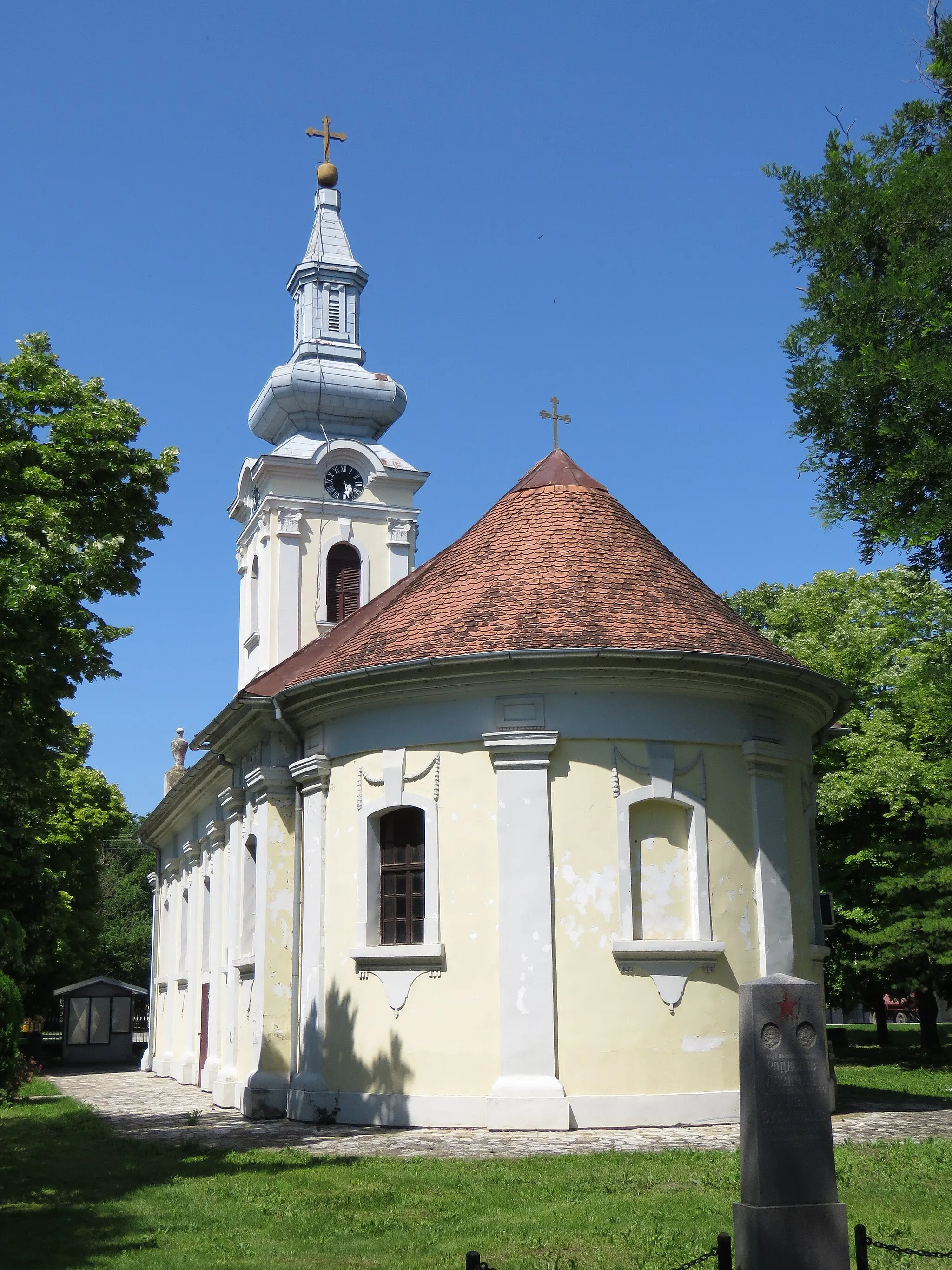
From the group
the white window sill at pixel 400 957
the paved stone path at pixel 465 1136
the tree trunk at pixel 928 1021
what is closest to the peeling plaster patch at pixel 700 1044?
the paved stone path at pixel 465 1136

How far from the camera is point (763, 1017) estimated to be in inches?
344

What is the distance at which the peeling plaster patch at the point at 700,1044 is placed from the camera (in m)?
17.2

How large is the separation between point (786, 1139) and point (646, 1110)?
884 cm

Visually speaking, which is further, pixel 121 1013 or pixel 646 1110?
pixel 121 1013

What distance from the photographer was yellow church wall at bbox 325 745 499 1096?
17.2 m

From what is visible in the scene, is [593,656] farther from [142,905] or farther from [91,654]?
[142,905]

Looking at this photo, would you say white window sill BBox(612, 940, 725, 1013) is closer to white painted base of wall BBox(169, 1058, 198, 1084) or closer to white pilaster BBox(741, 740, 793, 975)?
white pilaster BBox(741, 740, 793, 975)

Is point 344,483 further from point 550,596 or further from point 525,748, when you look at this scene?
point 525,748

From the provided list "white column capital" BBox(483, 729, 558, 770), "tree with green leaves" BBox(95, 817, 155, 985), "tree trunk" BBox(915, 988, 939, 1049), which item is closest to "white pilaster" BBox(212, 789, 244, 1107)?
"white column capital" BBox(483, 729, 558, 770)

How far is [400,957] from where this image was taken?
695 inches

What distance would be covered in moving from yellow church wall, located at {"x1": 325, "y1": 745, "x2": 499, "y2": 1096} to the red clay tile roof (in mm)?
1715

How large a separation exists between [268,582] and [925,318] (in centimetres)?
1903

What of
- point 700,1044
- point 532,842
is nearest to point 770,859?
point 700,1044

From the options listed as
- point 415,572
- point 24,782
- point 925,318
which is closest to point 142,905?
point 415,572
